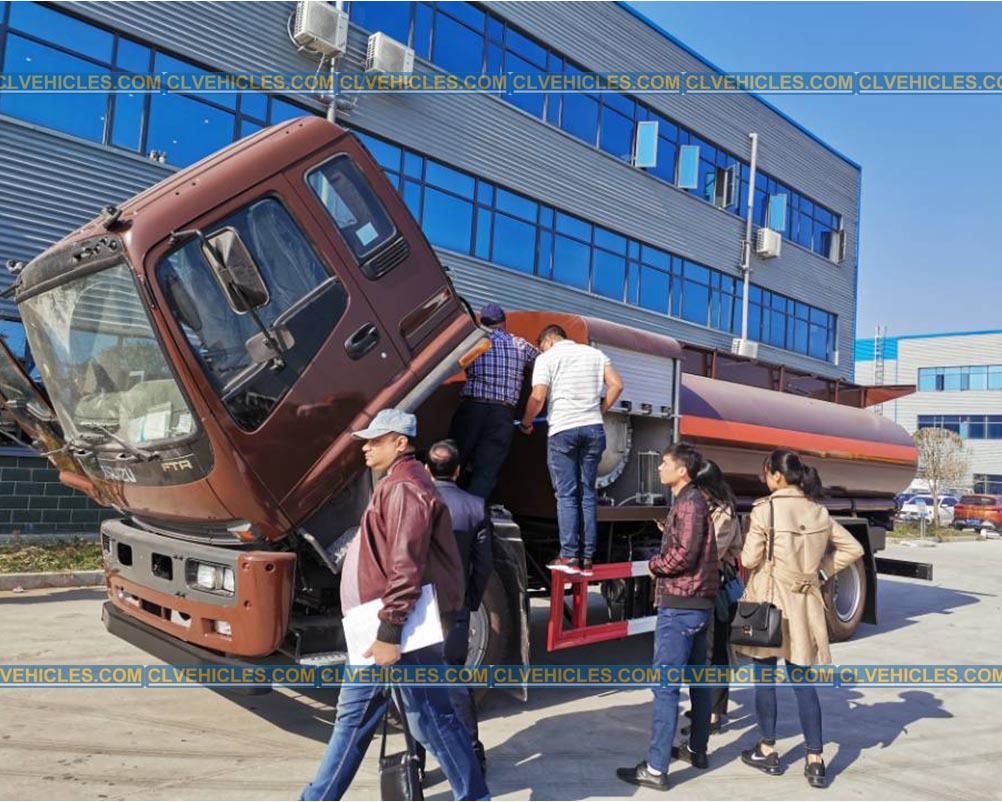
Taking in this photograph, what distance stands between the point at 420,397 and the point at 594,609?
4.03 m

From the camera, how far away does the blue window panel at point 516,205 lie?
1792cm

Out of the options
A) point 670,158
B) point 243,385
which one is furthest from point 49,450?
point 670,158

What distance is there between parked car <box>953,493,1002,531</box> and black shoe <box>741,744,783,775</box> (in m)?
31.4

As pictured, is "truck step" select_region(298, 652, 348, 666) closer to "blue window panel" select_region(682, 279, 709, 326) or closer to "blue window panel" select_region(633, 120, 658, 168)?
"blue window panel" select_region(633, 120, 658, 168)

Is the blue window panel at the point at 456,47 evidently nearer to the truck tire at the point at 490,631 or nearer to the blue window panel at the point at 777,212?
the blue window panel at the point at 777,212

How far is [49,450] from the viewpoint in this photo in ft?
17.9

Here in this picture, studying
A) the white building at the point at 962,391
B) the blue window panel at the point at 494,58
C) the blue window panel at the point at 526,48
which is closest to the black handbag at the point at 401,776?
the blue window panel at the point at 494,58

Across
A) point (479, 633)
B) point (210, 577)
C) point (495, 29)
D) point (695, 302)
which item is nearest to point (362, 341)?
point (210, 577)

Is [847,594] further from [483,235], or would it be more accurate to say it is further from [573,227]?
[573,227]

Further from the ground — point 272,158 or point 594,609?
point 272,158

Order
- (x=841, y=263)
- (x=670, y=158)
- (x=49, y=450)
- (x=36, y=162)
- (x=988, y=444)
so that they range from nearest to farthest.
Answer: (x=49, y=450)
(x=36, y=162)
(x=670, y=158)
(x=841, y=263)
(x=988, y=444)

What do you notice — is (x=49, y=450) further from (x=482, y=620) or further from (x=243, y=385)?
(x=482, y=620)

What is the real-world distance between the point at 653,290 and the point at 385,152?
9.55 meters

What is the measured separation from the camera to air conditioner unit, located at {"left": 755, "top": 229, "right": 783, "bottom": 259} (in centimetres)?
2619
